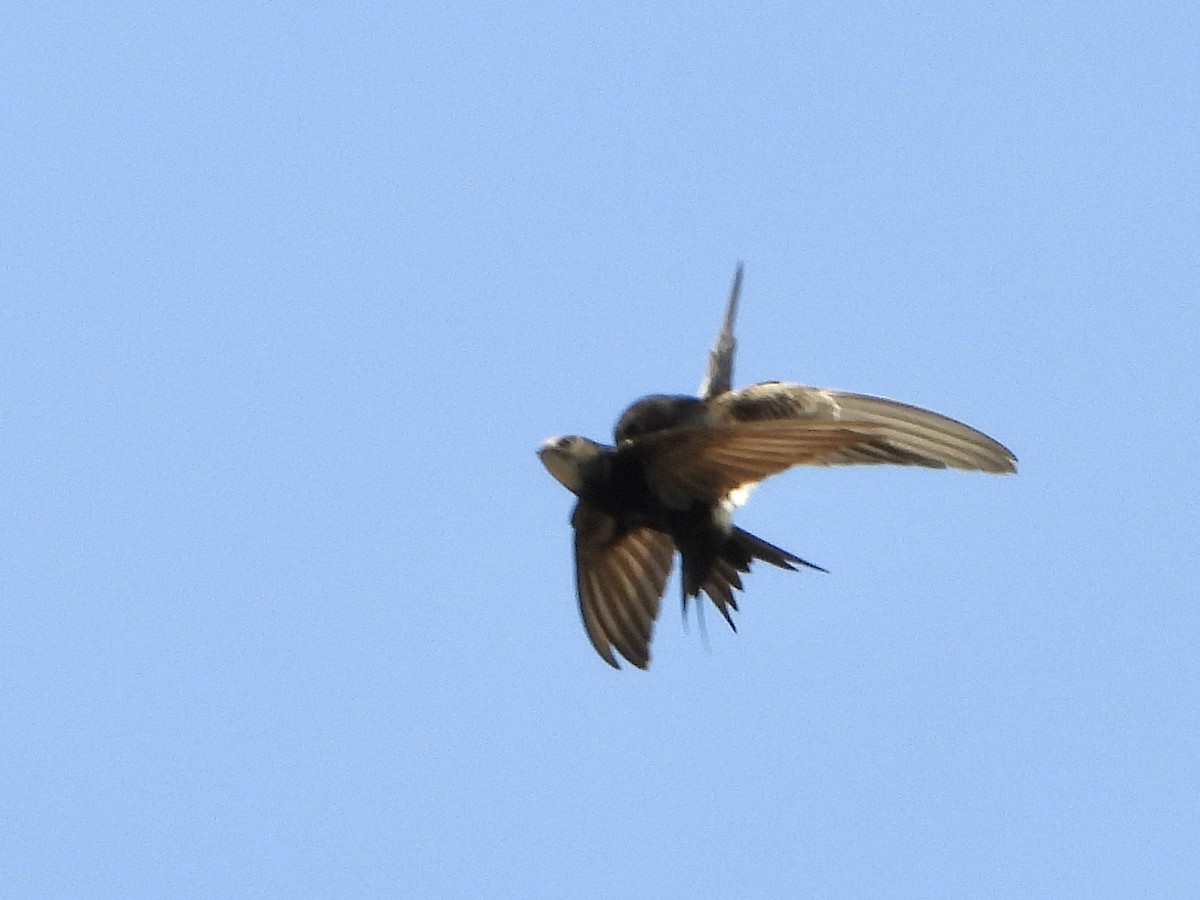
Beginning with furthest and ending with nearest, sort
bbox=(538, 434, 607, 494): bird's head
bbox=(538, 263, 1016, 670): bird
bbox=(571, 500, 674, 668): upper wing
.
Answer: bbox=(571, 500, 674, 668): upper wing → bbox=(538, 434, 607, 494): bird's head → bbox=(538, 263, 1016, 670): bird

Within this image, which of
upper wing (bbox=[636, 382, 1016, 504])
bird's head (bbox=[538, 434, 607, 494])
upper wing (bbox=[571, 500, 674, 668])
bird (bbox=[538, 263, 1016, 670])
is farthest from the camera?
upper wing (bbox=[571, 500, 674, 668])

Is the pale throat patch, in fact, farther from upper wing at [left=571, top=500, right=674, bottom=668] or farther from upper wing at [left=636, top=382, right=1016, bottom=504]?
upper wing at [left=571, top=500, right=674, bottom=668]

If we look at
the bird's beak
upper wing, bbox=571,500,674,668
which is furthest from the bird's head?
upper wing, bbox=571,500,674,668

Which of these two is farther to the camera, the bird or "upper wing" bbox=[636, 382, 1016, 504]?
the bird

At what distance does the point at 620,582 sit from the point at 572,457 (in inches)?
29.8

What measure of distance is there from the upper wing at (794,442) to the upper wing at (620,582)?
1.60ft

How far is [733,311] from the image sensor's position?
25.1ft

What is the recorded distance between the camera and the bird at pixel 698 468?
600 cm

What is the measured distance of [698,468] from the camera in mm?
6148

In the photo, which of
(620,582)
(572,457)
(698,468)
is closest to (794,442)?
(698,468)

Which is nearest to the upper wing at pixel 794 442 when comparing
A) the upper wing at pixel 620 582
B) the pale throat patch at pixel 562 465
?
the pale throat patch at pixel 562 465

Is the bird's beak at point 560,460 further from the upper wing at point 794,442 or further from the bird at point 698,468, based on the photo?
the upper wing at point 794,442

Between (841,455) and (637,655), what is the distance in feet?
2.97

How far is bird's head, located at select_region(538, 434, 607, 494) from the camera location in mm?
6273
